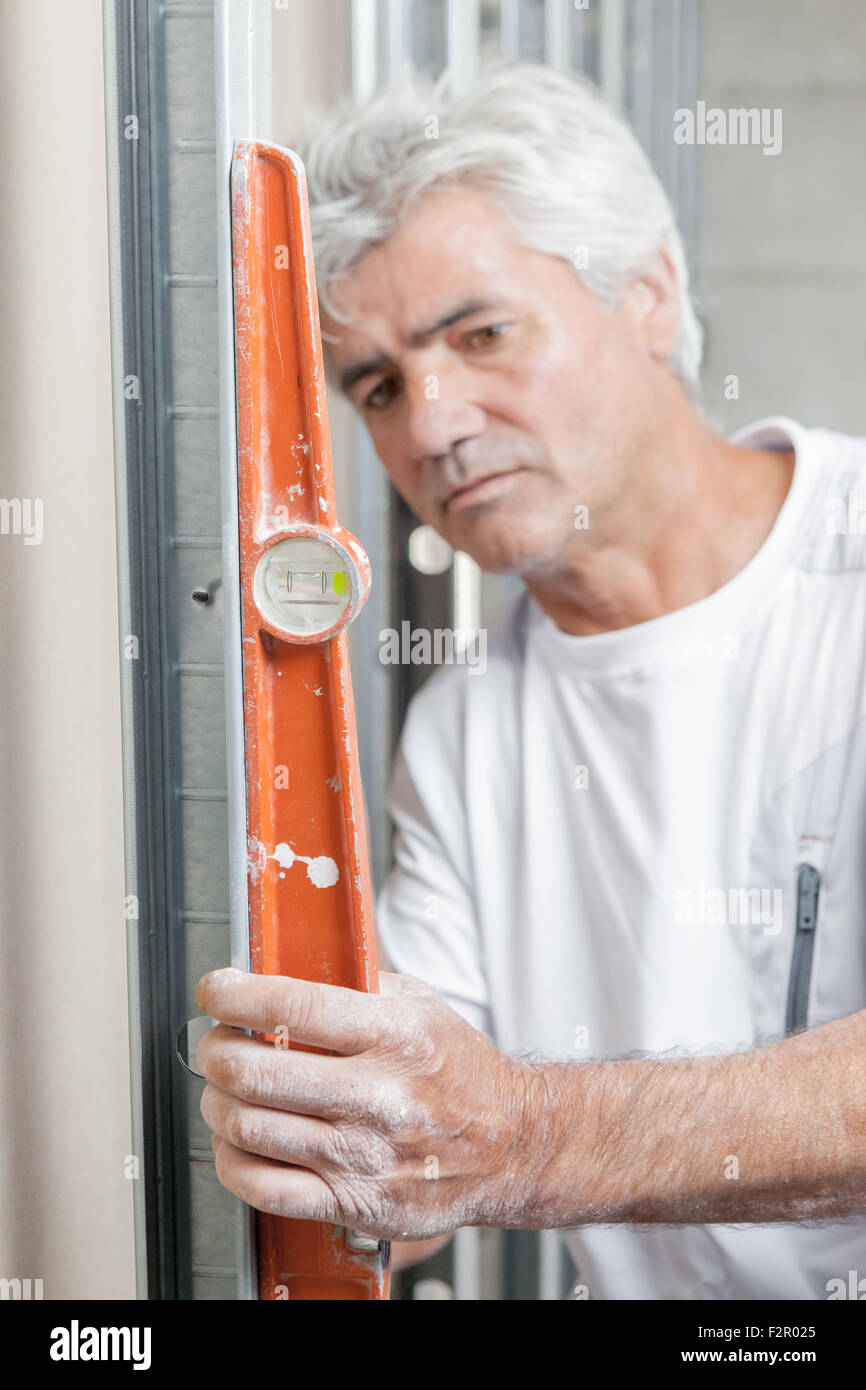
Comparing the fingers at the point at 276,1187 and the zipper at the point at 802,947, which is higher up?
the zipper at the point at 802,947

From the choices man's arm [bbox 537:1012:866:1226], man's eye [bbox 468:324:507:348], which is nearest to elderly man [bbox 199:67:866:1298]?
man's eye [bbox 468:324:507:348]

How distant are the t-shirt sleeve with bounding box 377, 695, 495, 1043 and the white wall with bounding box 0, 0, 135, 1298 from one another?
496 mm

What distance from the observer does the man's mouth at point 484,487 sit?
104cm

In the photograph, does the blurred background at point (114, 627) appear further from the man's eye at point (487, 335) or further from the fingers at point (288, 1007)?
the man's eye at point (487, 335)

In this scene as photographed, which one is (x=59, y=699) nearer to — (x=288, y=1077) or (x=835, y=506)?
(x=288, y=1077)

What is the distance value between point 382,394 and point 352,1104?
0.74 m

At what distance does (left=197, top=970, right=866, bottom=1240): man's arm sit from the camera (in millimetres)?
540

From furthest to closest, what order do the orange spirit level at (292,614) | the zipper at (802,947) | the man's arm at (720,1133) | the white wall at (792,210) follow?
the white wall at (792,210) → the zipper at (802,947) → the man's arm at (720,1133) → the orange spirit level at (292,614)

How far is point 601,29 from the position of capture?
174 centimetres

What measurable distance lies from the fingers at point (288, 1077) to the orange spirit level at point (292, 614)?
4 centimetres

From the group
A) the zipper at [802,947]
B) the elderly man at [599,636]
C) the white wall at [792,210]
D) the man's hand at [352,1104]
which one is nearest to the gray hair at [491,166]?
the elderly man at [599,636]
